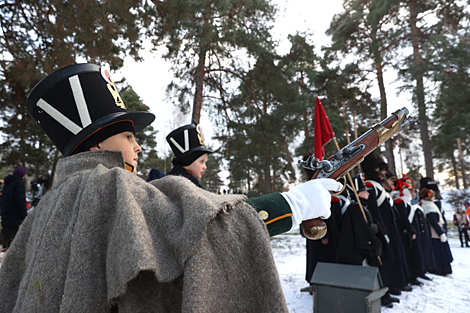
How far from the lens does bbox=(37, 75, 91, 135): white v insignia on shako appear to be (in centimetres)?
156

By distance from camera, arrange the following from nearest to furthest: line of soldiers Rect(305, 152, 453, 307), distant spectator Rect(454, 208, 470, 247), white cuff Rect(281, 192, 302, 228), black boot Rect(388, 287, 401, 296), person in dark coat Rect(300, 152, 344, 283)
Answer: white cuff Rect(281, 192, 302, 228) < line of soldiers Rect(305, 152, 453, 307) < black boot Rect(388, 287, 401, 296) < person in dark coat Rect(300, 152, 344, 283) < distant spectator Rect(454, 208, 470, 247)

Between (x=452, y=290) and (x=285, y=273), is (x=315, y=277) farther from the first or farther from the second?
(x=452, y=290)

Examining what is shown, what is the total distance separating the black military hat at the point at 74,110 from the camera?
1.55 metres

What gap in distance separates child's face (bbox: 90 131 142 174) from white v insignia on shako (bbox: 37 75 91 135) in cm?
13

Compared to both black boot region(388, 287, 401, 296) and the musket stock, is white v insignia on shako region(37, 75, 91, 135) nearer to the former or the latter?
the musket stock

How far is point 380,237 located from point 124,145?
16.5 feet

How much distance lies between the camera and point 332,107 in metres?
21.6

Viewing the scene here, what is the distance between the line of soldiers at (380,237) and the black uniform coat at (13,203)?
21.4 ft

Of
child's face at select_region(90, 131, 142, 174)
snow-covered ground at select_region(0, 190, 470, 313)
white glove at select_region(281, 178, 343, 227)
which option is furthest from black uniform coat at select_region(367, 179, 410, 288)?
child's face at select_region(90, 131, 142, 174)

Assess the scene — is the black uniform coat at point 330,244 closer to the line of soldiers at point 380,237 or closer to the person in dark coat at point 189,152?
the line of soldiers at point 380,237

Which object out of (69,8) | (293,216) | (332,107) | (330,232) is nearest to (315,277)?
(330,232)

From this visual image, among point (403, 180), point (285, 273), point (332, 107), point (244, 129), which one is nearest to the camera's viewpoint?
point (285, 273)

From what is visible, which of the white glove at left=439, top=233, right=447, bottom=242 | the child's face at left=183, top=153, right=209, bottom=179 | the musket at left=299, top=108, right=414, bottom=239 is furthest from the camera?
the white glove at left=439, top=233, right=447, bottom=242

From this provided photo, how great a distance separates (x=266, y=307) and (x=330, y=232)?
505 cm
